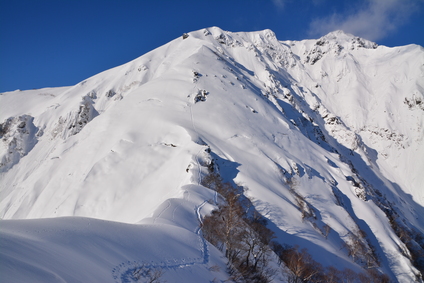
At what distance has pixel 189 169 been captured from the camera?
125ft

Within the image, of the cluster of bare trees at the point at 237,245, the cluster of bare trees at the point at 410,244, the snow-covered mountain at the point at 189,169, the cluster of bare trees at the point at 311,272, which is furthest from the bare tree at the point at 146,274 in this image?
the cluster of bare trees at the point at 410,244

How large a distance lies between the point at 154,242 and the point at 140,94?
206 ft

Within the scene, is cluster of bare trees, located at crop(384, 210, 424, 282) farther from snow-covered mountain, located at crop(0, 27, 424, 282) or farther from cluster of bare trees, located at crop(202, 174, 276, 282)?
cluster of bare trees, located at crop(202, 174, 276, 282)

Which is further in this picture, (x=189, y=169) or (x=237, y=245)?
(x=189, y=169)

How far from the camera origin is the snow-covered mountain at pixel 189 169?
13906 mm

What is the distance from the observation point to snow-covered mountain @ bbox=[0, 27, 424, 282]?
13.9 metres

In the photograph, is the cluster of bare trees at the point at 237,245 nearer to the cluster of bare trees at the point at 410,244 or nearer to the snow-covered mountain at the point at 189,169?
the snow-covered mountain at the point at 189,169

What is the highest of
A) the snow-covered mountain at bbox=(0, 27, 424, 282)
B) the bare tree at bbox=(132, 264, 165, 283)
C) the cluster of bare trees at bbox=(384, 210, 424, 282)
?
the snow-covered mountain at bbox=(0, 27, 424, 282)

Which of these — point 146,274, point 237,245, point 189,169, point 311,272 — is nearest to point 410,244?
point 311,272

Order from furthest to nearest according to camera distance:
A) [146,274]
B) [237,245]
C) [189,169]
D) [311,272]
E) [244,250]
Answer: [189,169] < [311,272] < [244,250] < [237,245] < [146,274]

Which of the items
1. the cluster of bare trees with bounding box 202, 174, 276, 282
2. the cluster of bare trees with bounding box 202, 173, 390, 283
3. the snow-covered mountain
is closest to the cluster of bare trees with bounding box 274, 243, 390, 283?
the cluster of bare trees with bounding box 202, 173, 390, 283

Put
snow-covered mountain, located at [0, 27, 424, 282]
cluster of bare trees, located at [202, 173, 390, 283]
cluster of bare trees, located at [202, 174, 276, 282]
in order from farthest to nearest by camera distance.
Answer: cluster of bare trees, located at [202, 173, 390, 283], cluster of bare trees, located at [202, 174, 276, 282], snow-covered mountain, located at [0, 27, 424, 282]

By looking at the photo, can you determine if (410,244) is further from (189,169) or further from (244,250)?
(244,250)

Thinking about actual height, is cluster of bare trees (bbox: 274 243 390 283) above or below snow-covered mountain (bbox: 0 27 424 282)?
below
